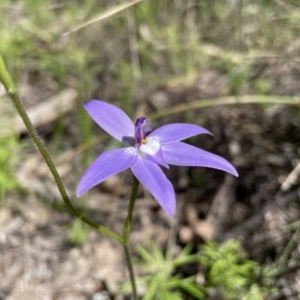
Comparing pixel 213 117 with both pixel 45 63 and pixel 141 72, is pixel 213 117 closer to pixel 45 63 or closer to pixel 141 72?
pixel 141 72

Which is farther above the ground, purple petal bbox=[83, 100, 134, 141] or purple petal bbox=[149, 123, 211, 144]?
purple petal bbox=[83, 100, 134, 141]

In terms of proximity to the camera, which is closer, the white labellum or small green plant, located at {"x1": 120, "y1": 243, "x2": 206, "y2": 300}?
the white labellum

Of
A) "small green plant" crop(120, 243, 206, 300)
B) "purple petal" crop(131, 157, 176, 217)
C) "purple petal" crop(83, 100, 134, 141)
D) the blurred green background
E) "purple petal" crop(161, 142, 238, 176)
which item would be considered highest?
"purple petal" crop(83, 100, 134, 141)

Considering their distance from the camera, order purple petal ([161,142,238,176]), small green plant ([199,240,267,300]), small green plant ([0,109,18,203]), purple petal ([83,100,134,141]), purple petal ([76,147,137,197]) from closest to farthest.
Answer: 1. purple petal ([76,147,137,197])
2. purple petal ([161,142,238,176])
3. purple petal ([83,100,134,141])
4. small green plant ([199,240,267,300])
5. small green plant ([0,109,18,203])

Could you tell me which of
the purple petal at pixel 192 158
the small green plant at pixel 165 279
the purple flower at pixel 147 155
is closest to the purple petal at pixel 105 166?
the purple flower at pixel 147 155

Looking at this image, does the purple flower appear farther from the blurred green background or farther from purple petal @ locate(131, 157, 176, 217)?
the blurred green background

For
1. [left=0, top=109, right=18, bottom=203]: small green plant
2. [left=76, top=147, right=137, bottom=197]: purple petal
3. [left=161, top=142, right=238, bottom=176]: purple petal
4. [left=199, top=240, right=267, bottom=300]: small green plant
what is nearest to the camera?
[left=76, top=147, right=137, bottom=197]: purple petal

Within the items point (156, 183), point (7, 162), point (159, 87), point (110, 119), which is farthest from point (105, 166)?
point (159, 87)

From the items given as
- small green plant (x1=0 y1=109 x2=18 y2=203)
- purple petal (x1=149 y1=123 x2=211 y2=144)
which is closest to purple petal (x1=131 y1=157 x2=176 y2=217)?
purple petal (x1=149 y1=123 x2=211 y2=144)
